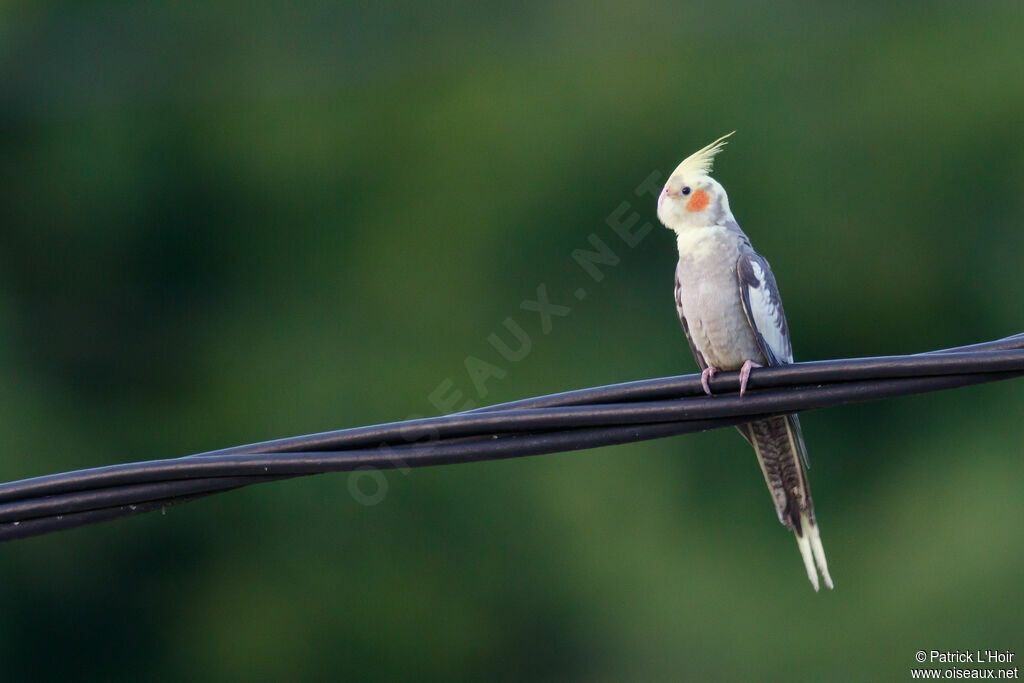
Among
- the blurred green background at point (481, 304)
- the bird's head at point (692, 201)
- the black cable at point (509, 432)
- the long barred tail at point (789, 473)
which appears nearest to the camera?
the black cable at point (509, 432)

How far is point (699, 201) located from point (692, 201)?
0.03 meters

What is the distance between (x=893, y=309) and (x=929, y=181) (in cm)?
216

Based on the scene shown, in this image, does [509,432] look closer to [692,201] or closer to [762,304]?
[762,304]

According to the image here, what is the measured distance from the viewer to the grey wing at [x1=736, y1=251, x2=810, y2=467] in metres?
4.35

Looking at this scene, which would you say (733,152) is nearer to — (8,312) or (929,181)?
(929,181)

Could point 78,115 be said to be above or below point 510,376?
above

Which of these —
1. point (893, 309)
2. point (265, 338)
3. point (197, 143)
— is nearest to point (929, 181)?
point (893, 309)

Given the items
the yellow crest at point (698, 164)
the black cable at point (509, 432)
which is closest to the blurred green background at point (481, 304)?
the yellow crest at point (698, 164)

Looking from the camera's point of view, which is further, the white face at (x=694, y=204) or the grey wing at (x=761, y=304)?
the white face at (x=694, y=204)

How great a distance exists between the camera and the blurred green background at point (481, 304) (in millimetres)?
13742

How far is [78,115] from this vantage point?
18062 mm

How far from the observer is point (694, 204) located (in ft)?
15.0

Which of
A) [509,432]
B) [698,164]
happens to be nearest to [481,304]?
[698,164]

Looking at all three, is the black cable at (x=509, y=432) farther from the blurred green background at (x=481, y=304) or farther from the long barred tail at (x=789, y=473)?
the blurred green background at (x=481, y=304)
